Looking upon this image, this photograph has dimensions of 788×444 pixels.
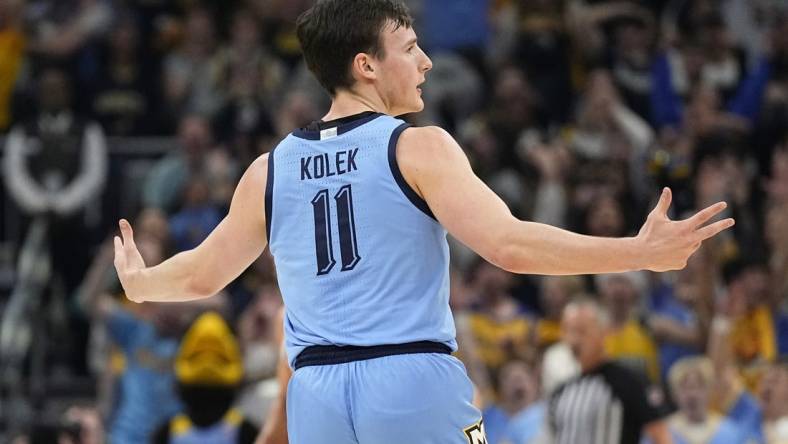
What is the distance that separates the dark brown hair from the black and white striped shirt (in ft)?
17.9

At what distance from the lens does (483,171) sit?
13156 mm

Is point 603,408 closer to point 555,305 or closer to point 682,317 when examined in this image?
point 555,305

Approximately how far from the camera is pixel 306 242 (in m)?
4.34

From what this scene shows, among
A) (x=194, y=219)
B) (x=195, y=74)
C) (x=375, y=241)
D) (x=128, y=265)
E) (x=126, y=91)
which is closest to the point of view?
(x=375, y=241)

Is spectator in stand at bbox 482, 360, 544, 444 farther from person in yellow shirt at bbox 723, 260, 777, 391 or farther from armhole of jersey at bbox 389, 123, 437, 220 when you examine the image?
armhole of jersey at bbox 389, 123, 437, 220

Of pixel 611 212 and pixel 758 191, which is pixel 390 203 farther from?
pixel 758 191

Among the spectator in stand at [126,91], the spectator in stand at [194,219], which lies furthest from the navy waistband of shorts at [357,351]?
the spectator in stand at [126,91]

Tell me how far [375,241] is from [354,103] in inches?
18.5

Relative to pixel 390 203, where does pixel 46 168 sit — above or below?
above

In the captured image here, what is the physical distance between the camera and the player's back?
4.23 metres

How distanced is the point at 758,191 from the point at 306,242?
9.02 m

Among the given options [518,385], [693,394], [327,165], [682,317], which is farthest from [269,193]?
[682,317]

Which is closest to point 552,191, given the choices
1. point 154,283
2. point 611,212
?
point 611,212

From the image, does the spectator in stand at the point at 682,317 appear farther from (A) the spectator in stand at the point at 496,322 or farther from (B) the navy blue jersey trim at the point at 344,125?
(B) the navy blue jersey trim at the point at 344,125
